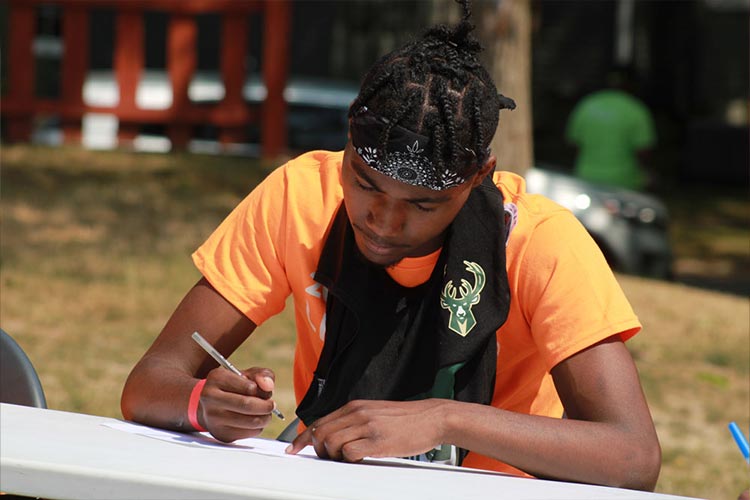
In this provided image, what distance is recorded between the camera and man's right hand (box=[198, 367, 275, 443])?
6.29 ft

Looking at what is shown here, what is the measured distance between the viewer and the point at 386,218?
208 centimetres

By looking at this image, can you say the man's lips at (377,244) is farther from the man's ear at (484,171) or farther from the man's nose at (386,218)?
the man's ear at (484,171)

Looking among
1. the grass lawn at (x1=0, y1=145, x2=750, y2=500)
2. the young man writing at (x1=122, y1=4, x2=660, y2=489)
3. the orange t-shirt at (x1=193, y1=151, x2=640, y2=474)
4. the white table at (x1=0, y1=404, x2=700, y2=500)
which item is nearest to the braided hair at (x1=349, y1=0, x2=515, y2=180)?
the young man writing at (x1=122, y1=4, x2=660, y2=489)

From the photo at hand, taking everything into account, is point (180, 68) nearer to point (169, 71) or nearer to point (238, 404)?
point (169, 71)

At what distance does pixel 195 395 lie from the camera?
2014 millimetres

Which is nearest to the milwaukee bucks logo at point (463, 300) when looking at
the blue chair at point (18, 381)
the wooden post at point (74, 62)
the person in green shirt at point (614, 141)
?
the blue chair at point (18, 381)

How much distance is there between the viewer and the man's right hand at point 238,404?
1.92 meters

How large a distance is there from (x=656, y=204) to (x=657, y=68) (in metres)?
11.5

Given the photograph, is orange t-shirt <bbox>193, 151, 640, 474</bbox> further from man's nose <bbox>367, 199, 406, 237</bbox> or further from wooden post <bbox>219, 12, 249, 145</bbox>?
wooden post <bbox>219, 12, 249, 145</bbox>

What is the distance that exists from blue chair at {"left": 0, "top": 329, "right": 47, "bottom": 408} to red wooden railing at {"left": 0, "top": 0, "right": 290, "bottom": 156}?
846 cm

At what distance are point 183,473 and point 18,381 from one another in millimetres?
836

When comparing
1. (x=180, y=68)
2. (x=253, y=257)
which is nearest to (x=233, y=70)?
(x=180, y=68)

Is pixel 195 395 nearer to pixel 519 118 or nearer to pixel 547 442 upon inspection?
pixel 547 442

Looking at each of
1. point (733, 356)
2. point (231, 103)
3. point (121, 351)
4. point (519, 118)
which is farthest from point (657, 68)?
point (121, 351)
